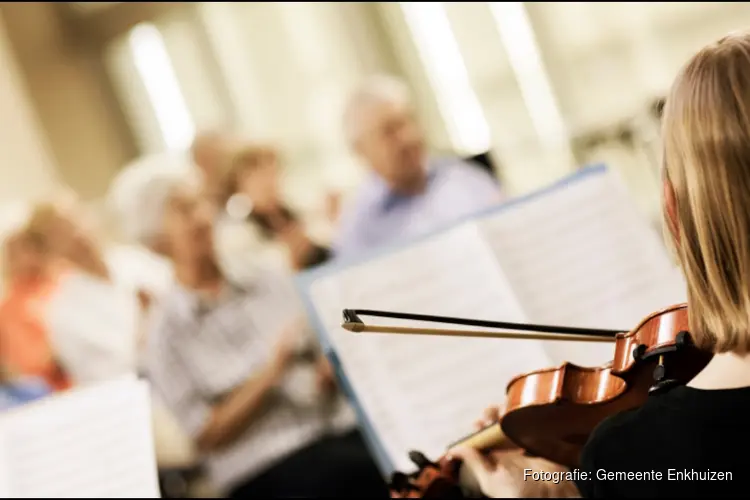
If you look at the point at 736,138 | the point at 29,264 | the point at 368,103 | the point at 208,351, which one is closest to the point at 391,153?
the point at 368,103

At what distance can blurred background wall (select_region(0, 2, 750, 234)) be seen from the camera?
2.85 metres

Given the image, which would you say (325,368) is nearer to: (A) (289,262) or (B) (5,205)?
(A) (289,262)

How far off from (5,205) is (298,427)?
1.70 m

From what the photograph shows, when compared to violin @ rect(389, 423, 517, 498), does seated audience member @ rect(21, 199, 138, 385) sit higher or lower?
higher

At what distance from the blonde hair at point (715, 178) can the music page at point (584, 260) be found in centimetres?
49

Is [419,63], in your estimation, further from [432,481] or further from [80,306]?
[432,481]

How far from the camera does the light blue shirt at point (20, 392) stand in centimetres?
249

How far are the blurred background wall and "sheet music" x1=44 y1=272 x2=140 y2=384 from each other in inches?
14.6

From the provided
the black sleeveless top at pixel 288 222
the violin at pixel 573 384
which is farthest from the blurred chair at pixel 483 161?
the violin at pixel 573 384

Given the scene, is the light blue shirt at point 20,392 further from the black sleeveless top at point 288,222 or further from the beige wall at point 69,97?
the beige wall at point 69,97

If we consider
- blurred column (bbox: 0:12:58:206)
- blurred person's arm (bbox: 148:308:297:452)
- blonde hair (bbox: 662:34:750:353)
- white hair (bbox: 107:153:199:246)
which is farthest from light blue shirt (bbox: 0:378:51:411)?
blonde hair (bbox: 662:34:750:353)

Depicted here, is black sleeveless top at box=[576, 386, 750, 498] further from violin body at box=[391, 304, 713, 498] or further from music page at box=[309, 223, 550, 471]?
music page at box=[309, 223, 550, 471]

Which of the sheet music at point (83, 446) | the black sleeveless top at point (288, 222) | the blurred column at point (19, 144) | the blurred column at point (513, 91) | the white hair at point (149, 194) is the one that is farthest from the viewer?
the blurred column at point (19, 144)

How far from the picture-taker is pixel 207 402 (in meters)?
2.30
